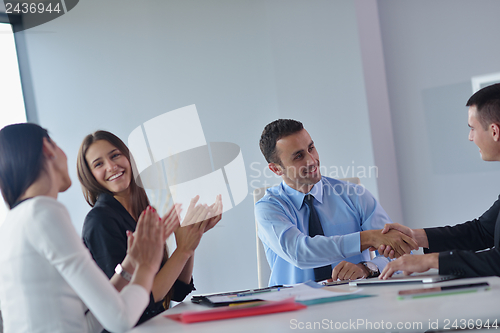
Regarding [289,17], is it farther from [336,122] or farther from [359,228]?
[359,228]

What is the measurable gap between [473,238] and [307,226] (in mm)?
756

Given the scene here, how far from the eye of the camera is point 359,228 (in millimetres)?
2258

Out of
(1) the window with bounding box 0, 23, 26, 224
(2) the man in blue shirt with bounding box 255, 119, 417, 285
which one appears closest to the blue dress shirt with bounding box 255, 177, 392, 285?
(2) the man in blue shirt with bounding box 255, 119, 417, 285

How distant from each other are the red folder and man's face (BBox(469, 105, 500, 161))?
1117 mm

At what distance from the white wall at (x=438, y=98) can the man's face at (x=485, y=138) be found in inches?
51.3

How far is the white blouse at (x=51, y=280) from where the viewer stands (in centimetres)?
97

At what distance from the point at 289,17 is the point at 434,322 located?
2734mm

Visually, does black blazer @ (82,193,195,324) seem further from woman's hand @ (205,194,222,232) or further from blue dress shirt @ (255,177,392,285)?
blue dress shirt @ (255,177,392,285)

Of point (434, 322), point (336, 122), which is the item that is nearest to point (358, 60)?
point (336, 122)

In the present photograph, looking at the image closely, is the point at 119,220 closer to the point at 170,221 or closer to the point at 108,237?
the point at 108,237

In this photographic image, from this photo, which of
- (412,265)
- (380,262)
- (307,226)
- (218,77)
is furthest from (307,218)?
(218,77)

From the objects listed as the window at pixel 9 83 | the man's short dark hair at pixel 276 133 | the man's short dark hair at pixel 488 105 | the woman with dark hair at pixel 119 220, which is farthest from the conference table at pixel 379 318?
the window at pixel 9 83

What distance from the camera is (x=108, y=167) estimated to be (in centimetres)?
182

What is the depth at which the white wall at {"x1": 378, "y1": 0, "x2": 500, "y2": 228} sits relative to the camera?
9.70 feet
